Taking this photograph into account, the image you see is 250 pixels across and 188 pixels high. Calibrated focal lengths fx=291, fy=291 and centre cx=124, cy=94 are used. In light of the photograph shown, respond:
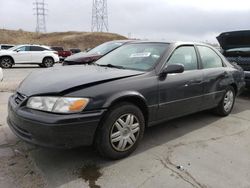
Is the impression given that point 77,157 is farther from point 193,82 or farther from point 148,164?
point 193,82

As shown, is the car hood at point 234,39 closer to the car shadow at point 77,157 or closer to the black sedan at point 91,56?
the black sedan at point 91,56

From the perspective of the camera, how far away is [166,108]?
13.6 feet

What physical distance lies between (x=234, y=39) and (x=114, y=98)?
5.54 m

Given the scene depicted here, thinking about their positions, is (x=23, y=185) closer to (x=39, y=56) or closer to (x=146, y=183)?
(x=146, y=183)

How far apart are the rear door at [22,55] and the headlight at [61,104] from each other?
51.5 feet

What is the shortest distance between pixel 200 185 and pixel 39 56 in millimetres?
17233

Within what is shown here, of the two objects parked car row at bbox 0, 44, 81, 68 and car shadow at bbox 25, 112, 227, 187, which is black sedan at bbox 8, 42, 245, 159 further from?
parked car row at bbox 0, 44, 81, 68

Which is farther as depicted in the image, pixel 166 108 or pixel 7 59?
pixel 7 59

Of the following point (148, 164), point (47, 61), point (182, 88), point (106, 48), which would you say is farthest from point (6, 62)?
point (148, 164)

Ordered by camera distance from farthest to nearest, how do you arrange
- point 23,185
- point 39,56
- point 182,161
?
1. point 39,56
2. point 182,161
3. point 23,185

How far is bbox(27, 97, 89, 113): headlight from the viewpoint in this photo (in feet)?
10.3

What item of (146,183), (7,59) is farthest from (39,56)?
(146,183)

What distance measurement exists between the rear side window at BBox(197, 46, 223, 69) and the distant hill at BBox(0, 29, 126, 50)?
49159mm

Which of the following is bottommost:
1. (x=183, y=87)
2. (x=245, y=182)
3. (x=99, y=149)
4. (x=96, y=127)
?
(x=245, y=182)
